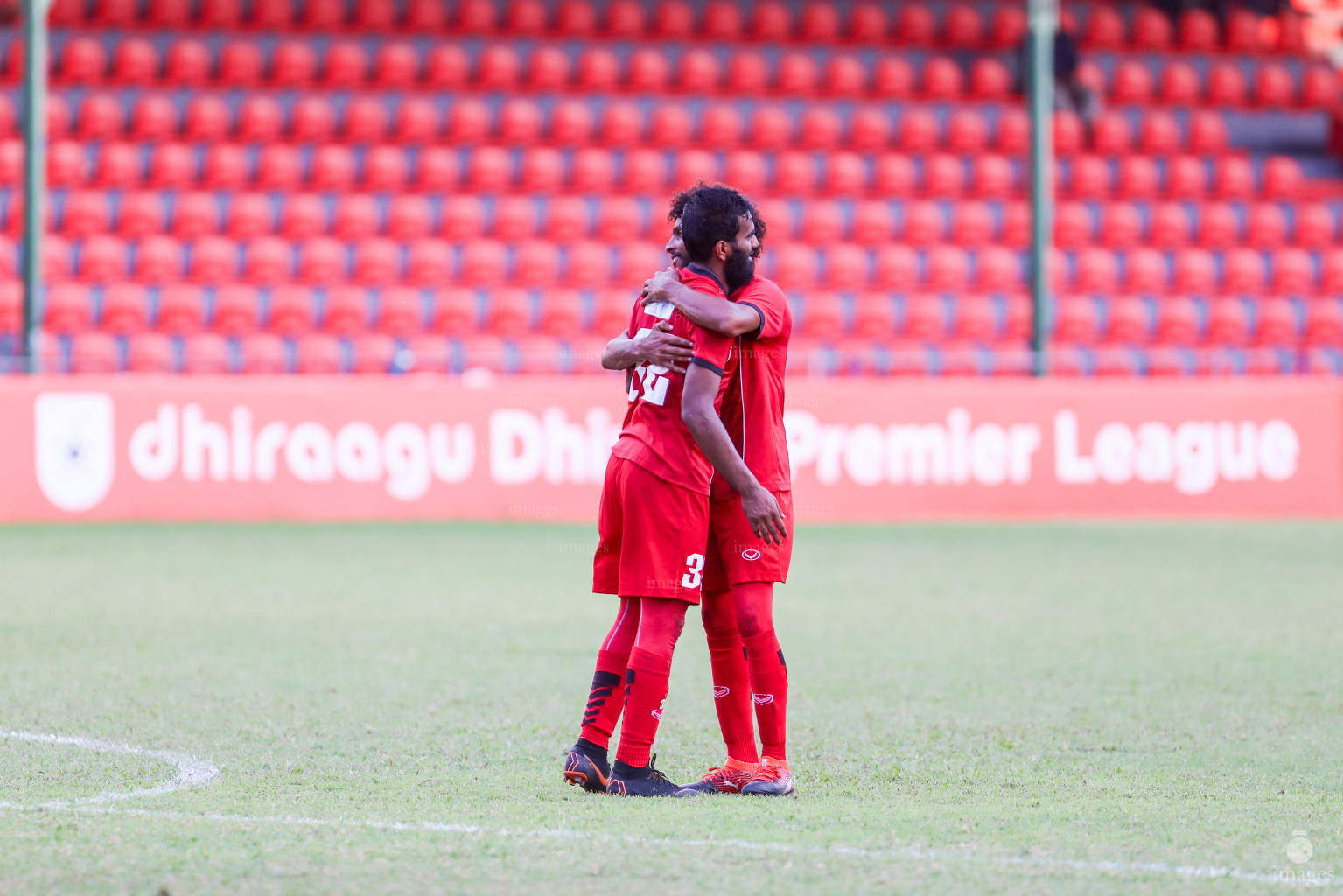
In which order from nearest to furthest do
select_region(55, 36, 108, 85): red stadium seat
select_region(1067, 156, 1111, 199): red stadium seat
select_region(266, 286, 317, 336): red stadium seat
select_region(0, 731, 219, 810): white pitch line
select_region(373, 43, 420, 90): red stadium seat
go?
select_region(0, 731, 219, 810): white pitch line, select_region(266, 286, 317, 336): red stadium seat, select_region(55, 36, 108, 85): red stadium seat, select_region(373, 43, 420, 90): red stadium seat, select_region(1067, 156, 1111, 199): red stadium seat

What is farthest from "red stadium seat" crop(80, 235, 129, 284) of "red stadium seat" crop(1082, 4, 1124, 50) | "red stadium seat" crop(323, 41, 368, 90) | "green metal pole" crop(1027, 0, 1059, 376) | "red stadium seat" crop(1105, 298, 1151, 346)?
"red stadium seat" crop(1082, 4, 1124, 50)

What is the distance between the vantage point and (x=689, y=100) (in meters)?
21.0

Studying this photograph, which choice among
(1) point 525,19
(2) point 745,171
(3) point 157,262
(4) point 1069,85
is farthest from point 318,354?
(4) point 1069,85

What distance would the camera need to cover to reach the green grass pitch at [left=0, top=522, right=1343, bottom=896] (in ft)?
11.7

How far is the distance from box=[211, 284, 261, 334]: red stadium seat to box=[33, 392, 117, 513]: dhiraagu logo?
4.03 metres

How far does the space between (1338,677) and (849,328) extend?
11.7 m

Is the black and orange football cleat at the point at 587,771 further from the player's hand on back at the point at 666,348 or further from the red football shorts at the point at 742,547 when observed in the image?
the player's hand on back at the point at 666,348

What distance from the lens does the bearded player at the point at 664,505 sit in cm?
434

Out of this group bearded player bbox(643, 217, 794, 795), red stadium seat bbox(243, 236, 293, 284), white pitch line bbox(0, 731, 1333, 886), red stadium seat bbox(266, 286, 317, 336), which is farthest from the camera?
red stadium seat bbox(243, 236, 293, 284)

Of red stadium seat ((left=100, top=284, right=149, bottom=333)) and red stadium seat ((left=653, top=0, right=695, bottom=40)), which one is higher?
red stadium seat ((left=653, top=0, right=695, bottom=40))

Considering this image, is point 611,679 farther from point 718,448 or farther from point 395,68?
point 395,68

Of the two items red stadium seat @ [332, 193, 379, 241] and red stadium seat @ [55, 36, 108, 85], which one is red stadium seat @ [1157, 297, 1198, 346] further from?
red stadium seat @ [55, 36, 108, 85]

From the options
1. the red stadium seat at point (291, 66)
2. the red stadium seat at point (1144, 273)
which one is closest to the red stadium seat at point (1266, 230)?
the red stadium seat at point (1144, 273)

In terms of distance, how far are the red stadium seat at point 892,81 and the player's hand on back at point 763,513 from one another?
1799 cm
